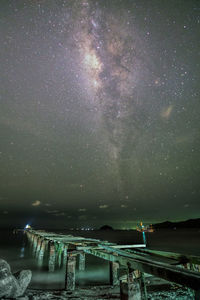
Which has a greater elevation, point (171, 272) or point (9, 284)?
point (171, 272)

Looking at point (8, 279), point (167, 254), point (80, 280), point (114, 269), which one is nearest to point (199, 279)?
point (167, 254)

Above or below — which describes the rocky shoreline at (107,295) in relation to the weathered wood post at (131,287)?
below

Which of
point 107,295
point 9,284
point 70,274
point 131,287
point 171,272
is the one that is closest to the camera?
point 171,272

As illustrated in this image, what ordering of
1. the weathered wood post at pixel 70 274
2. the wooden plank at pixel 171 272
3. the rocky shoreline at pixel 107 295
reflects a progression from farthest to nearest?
the weathered wood post at pixel 70 274, the rocky shoreline at pixel 107 295, the wooden plank at pixel 171 272

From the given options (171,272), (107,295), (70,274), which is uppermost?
(171,272)

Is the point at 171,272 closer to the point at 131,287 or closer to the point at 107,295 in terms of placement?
the point at 131,287

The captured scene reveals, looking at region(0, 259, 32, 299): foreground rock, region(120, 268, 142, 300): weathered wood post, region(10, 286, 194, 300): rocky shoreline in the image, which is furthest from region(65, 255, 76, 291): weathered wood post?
region(120, 268, 142, 300): weathered wood post

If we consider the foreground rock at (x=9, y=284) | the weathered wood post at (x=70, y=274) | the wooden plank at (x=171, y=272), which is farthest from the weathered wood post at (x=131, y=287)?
the weathered wood post at (x=70, y=274)

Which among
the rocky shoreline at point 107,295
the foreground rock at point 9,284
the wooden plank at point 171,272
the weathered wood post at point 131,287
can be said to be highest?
the wooden plank at point 171,272

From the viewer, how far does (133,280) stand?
18.5 ft

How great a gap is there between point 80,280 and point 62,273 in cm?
351

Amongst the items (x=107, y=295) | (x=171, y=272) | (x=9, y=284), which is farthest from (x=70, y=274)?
(x=171, y=272)

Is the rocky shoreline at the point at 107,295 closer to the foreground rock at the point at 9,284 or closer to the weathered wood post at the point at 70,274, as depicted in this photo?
the foreground rock at the point at 9,284

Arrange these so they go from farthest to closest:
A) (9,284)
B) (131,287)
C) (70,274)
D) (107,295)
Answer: (70,274)
(107,295)
(9,284)
(131,287)
